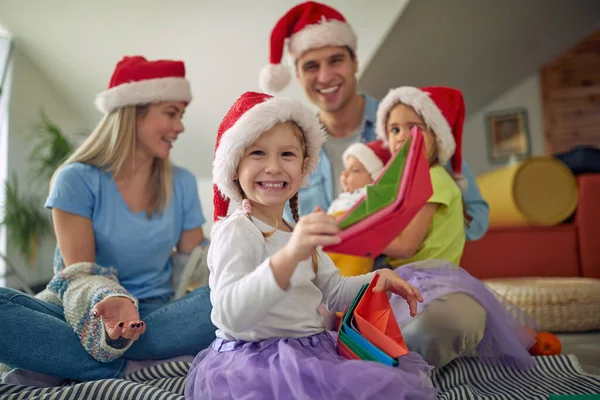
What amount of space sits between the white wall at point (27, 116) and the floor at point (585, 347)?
135 inches

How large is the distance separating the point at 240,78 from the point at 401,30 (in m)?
1.16

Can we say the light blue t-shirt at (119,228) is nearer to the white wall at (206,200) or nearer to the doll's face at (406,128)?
the doll's face at (406,128)

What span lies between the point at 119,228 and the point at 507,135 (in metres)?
4.15

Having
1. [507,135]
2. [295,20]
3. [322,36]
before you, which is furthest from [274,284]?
[507,135]

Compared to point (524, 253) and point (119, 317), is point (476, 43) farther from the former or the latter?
point (119, 317)

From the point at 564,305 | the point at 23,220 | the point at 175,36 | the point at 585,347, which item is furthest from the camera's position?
the point at 23,220

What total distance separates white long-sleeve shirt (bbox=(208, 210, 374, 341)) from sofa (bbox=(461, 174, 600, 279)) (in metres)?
2.01

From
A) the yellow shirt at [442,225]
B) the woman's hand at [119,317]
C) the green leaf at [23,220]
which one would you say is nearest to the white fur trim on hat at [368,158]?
the yellow shirt at [442,225]

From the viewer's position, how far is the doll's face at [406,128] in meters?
1.74

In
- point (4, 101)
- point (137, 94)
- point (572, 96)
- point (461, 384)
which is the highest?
point (4, 101)

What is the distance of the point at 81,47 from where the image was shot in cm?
372

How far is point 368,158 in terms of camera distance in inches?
74.4

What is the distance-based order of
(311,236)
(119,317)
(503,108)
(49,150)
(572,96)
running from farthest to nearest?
1. (503,108)
2. (572,96)
3. (49,150)
4. (119,317)
5. (311,236)

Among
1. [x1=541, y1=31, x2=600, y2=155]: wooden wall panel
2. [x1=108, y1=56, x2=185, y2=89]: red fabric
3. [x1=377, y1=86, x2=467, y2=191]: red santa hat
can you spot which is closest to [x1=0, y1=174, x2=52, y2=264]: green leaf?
[x1=108, y1=56, x2=185, y2=89]: red fabric
